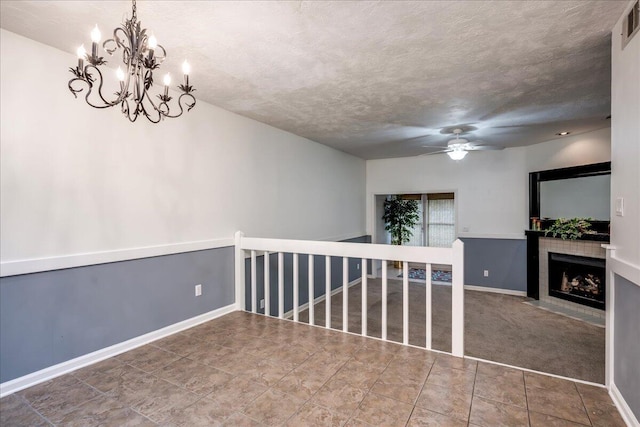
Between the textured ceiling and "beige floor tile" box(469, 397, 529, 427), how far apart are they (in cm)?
240

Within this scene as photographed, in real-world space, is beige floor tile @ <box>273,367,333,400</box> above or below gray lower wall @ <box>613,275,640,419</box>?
below

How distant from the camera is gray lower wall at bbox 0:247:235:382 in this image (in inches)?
85.0

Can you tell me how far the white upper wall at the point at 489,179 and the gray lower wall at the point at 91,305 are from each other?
5.02 metres

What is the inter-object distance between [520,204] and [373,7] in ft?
18.1

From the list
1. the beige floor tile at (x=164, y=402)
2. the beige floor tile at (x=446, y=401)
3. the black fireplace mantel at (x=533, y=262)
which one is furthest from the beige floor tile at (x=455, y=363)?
the black fireplace mantel at (x=533, y=262)

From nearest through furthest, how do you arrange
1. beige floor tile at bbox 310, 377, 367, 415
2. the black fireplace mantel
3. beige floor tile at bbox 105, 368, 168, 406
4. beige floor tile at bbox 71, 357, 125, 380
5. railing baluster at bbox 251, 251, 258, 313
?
beige floor tile at bbox 310, 377, 367, 415, beige floor tile at bbox 105, 368, 168, 406, beige floor tile at bbox 71, 357, 125, 380, railing baluster at bbox 251, 251, 258, 313, the black fireplace mantel

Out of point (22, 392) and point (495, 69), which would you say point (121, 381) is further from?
point (495, 69)

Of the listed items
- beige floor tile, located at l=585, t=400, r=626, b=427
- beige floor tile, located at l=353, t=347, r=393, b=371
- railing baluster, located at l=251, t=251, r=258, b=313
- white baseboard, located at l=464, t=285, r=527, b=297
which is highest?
railing baluster, located at l=251, t=251, r=258, b=313

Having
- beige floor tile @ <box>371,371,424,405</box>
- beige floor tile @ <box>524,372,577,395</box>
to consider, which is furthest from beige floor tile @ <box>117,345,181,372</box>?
beige floor tile @ <box>524,372,577,395</box>

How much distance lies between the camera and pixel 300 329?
310 cm

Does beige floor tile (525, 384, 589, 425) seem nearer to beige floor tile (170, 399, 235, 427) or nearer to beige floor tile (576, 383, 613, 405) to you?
beige floor tile (576, 383, 613, 405)

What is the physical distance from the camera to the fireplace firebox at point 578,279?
181 inches

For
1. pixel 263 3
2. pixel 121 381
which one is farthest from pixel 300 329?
pixel 263 3

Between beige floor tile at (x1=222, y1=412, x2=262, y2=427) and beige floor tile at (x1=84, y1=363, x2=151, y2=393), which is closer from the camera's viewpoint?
beige floor tile at (x1=222, y1=412, x2=262, y2=427)
